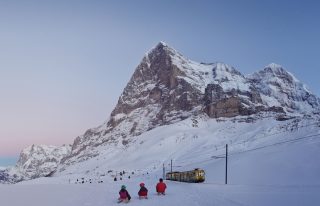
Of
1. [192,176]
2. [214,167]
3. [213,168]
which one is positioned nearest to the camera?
[192,176]

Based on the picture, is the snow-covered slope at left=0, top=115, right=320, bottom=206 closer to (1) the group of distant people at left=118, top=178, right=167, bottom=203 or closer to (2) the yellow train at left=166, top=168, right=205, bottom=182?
(1) the group of distant people at left=118, top=178, right=167, bottom=203

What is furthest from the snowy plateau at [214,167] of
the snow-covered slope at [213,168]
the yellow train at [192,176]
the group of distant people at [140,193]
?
the yellow train at [192,176]

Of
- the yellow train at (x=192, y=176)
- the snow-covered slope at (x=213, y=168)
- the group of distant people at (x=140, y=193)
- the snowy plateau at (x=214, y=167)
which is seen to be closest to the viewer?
the group of distant people at (x=140, y=193)

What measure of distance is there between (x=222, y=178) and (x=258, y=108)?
481 feet

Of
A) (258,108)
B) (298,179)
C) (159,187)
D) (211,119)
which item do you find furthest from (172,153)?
(159,187)

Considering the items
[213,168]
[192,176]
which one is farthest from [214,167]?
[192,176]

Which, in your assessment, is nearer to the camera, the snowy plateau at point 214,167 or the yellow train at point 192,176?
the snowy plateau at point 214,167

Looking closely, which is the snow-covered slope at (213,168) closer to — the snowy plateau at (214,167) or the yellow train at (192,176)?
the snowy plateau at (214,167)

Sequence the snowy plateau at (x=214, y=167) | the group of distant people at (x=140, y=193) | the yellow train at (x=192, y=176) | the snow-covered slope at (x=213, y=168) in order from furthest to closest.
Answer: the yellow train at (x=192, y=176) → the snowy plateau at (x=214, y=167) → the snow-covered slope at (x=213, y=168) → the group of distant people at (x=140, y=193)

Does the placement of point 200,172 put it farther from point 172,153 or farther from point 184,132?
point 184,132

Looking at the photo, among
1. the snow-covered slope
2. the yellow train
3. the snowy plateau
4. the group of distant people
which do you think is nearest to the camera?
the group of distant people

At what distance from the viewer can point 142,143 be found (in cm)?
18162

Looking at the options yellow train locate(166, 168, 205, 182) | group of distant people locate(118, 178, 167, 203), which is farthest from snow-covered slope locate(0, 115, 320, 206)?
yellow train locate(166, 168, 205, 182)

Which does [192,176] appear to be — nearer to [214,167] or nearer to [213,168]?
[213,168]
